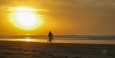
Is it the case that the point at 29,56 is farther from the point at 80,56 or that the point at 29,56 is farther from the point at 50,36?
the point at 50,36

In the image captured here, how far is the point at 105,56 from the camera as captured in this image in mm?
35562

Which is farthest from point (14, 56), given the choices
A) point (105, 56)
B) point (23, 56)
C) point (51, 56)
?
point (105, 56)

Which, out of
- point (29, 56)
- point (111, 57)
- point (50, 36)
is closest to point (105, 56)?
point (111, 57)

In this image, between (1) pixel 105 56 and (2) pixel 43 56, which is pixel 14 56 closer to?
(2) pixel 43 56

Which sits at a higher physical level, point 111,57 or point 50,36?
point 50,36

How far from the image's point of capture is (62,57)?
3441 cm

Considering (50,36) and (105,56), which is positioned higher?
(50,36)

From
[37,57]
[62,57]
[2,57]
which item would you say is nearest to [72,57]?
[62,57]

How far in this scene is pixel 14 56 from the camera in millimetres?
34656

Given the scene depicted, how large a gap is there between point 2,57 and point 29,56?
2431 mm

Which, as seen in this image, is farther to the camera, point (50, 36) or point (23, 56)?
point (50, 36)

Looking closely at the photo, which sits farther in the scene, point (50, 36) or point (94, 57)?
point (50, 36)

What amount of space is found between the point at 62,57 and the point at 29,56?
2.88 meters

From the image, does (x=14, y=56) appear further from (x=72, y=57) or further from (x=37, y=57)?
(x=72, y=57)
